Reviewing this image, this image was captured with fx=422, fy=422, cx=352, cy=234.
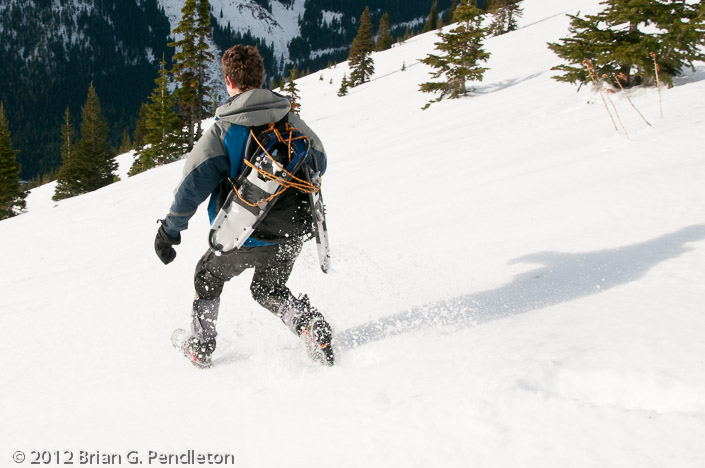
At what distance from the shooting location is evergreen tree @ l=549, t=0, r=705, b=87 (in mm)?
8617

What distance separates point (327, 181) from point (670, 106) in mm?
6668

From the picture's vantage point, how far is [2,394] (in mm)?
3027

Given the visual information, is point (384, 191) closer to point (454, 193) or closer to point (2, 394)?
point (454, 193)

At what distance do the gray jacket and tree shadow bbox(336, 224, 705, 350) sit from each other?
1453 mm

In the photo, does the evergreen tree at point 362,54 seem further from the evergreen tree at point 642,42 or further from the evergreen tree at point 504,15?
the evergreen tree at point 642,42

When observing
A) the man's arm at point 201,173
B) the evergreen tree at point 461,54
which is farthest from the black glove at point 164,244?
the evergreen tree at point 461,54

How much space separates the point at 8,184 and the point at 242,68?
135 ft

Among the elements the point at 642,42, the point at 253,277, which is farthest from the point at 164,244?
the point at 642,42

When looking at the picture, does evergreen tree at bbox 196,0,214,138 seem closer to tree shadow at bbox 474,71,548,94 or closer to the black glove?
tree shadow at bbox 474,71,548,94

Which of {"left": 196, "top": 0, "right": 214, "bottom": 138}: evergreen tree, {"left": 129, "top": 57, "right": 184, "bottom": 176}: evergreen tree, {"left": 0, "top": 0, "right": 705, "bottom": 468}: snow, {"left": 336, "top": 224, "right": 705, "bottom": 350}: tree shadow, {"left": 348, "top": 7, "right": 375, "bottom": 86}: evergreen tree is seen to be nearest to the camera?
{"left": 0, "top": 0, "right": 705, "bottom": 468}: snow

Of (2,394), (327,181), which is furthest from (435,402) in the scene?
(327,181)

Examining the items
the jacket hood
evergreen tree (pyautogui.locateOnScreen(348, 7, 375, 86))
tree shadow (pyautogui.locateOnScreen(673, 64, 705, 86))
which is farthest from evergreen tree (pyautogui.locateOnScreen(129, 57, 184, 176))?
the jacket hood

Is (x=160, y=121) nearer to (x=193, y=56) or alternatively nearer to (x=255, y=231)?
(x=193, y=56)

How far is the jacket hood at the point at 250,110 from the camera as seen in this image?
100 inches
